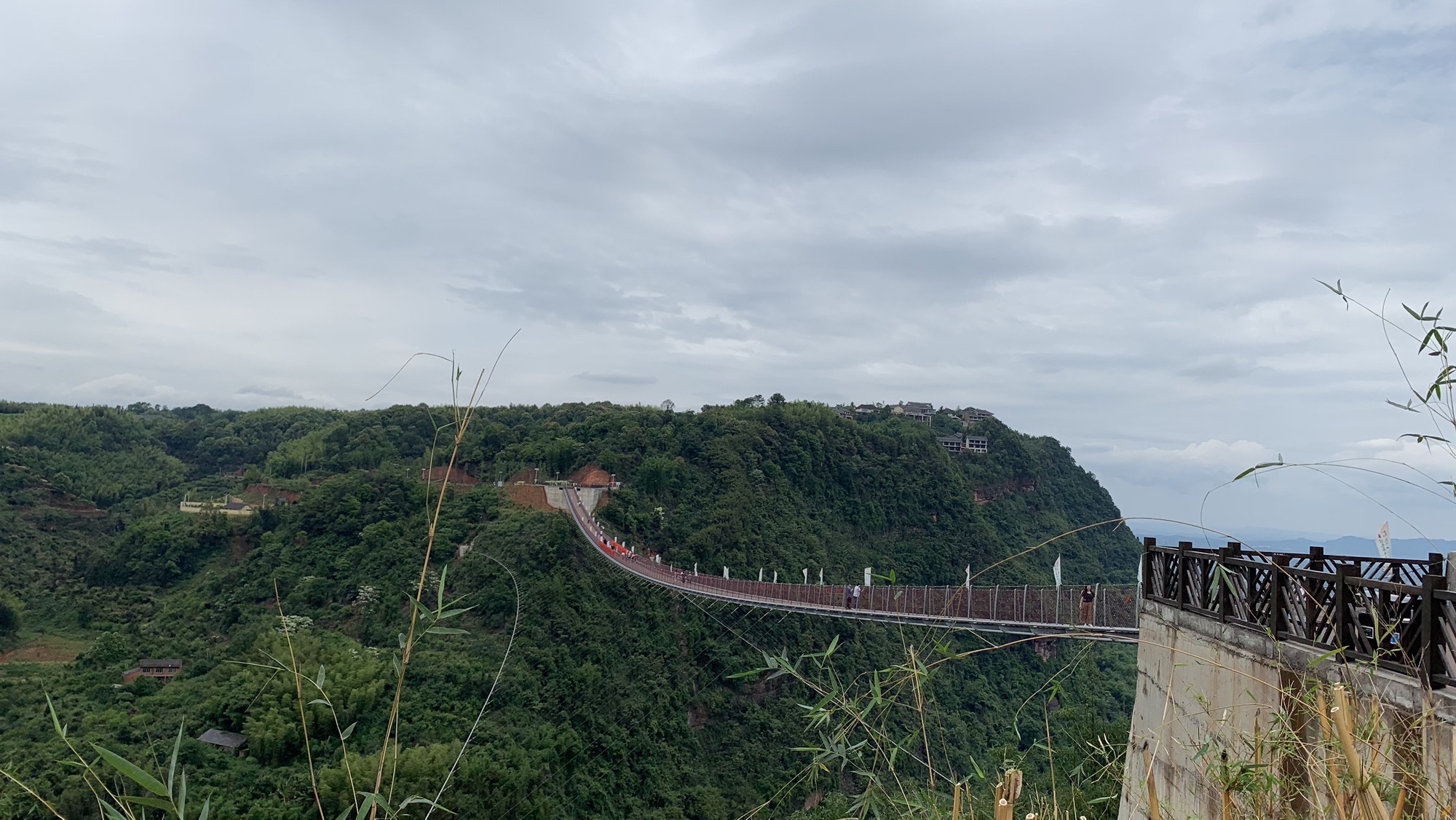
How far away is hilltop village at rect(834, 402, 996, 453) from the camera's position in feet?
126

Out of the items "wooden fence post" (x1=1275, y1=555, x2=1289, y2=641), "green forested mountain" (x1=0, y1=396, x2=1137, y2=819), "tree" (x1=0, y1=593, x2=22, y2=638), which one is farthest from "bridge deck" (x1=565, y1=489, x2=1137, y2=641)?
"tree" (x1=0, y1=593, x2=22, y2=638)

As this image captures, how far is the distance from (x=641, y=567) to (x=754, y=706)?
15.0ft

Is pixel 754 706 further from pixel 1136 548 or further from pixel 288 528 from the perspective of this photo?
pixel 1136 548

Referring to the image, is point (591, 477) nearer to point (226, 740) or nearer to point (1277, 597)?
point (226, 740)

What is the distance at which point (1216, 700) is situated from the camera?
3768mm

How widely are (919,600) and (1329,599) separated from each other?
11223mm

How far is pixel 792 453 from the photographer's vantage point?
29484 millimetres

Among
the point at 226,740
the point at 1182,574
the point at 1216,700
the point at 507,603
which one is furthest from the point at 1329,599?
the point at 507,603

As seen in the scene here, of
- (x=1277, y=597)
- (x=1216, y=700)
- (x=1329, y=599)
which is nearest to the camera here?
(x=1329, y=599)

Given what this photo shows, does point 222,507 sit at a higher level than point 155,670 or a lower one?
higher

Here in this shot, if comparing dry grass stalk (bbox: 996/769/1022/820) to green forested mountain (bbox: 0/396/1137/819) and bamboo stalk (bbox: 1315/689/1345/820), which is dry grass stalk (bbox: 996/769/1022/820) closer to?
bamboo stalk (bbox: 1315/689/1345/820)

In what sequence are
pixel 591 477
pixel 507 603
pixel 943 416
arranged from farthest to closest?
pixel 943 416, pixel 591 477, pixel 507 603

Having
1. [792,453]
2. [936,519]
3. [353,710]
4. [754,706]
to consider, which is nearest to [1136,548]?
[936,519]

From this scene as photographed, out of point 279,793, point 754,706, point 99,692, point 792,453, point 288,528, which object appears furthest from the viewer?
point 792,453
